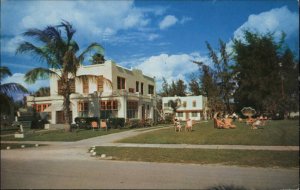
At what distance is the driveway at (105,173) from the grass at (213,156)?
22cm

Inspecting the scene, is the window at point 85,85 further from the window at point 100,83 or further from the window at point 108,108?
the window at point 108,108

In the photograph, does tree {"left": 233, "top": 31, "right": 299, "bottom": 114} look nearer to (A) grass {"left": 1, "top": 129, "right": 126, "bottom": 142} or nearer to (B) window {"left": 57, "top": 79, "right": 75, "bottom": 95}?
(B) window {"left": 57, "top": 79, "right": 75, "bottom": 95}

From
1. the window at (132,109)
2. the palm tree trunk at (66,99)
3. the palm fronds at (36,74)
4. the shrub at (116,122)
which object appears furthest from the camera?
the shrub at (116,122)

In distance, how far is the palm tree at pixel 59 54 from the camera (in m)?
3.18

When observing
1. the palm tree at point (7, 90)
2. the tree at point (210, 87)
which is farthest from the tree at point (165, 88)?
the palm tree at point (7, 90)

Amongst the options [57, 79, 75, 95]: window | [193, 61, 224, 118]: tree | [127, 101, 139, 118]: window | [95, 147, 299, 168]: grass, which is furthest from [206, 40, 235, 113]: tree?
[95, 147, 299, 168]: grass

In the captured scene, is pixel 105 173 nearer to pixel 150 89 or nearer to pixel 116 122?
pixel 116 122

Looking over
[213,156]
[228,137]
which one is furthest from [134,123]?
[228,137]

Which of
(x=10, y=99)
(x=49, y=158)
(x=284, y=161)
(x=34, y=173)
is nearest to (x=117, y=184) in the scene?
(x=49, y=158)

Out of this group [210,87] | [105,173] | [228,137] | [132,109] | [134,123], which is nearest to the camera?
[210,87]

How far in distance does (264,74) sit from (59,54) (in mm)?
2688

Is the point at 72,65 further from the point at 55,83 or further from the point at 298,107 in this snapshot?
the point at 298,107

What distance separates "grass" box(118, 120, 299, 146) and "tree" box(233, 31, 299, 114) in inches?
25.4

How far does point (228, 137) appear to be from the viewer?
30.3ft
